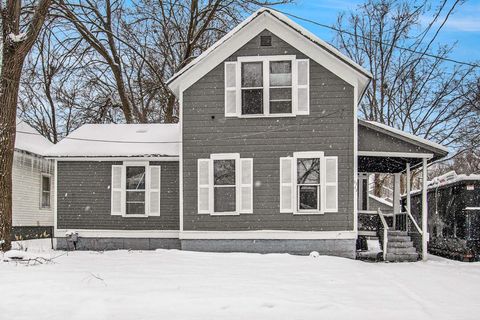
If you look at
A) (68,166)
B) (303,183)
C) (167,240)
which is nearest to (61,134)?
(68,166)

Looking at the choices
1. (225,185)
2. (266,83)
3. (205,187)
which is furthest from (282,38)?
(205,187)

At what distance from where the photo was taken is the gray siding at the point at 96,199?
17484 mm

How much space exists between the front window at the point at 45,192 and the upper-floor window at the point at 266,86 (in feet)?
40.4

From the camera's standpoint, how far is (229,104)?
53.2 ft

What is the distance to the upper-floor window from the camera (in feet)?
52.5

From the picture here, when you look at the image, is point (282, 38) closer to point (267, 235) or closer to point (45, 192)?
point (267, 235)

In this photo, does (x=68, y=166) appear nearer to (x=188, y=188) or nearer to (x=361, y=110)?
(x=188, y=188)

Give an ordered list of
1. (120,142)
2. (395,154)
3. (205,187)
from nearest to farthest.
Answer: (395,154) → (205,187) → (120,142)

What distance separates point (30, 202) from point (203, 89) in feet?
36.7

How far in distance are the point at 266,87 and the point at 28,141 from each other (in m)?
13.0

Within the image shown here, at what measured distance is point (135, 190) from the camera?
1766cm

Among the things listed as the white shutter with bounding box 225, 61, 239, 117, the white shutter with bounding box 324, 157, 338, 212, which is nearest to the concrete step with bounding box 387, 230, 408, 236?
the white shutter with bounding box 324, 157, 338, 212

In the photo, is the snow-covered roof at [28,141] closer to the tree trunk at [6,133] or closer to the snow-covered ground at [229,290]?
the tree trunk at [6,133]

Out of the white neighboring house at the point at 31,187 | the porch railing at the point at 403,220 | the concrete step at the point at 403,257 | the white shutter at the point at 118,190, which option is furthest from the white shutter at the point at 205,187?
the white neighboring house at the point at 31,187
